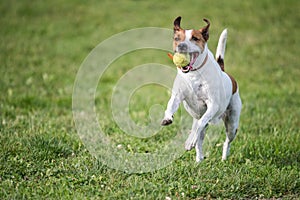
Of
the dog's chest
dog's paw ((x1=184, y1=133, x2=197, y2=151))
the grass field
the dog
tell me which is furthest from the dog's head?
the grass field

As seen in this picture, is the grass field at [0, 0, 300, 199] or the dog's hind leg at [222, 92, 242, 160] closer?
the grass field at [0, 0, 300, 199]

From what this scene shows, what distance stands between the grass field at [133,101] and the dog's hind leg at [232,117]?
0.17 m

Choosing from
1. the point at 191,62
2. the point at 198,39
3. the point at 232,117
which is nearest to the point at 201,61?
the point at 191,62

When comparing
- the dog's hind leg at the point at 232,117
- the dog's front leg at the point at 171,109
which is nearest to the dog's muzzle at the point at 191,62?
the dog's front leg at the point at 171,109

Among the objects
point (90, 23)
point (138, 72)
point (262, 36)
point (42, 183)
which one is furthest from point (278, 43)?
point (42, 183)

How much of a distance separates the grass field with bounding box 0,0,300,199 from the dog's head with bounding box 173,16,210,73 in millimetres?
1193

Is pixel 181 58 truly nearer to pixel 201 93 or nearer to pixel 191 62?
pixel 191 62

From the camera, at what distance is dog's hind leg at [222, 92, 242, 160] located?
5289 mm

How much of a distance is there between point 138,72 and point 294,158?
5815mm

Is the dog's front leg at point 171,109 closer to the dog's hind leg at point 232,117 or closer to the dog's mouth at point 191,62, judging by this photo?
the dog's mouth at point 191,62

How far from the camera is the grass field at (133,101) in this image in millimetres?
4770

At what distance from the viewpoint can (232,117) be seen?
5348 mm

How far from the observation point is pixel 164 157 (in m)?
5.48

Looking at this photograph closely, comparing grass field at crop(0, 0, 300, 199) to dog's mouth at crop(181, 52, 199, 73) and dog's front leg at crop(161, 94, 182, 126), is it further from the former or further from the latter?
dog's mouth at crop(181, 52, 199, 73)
